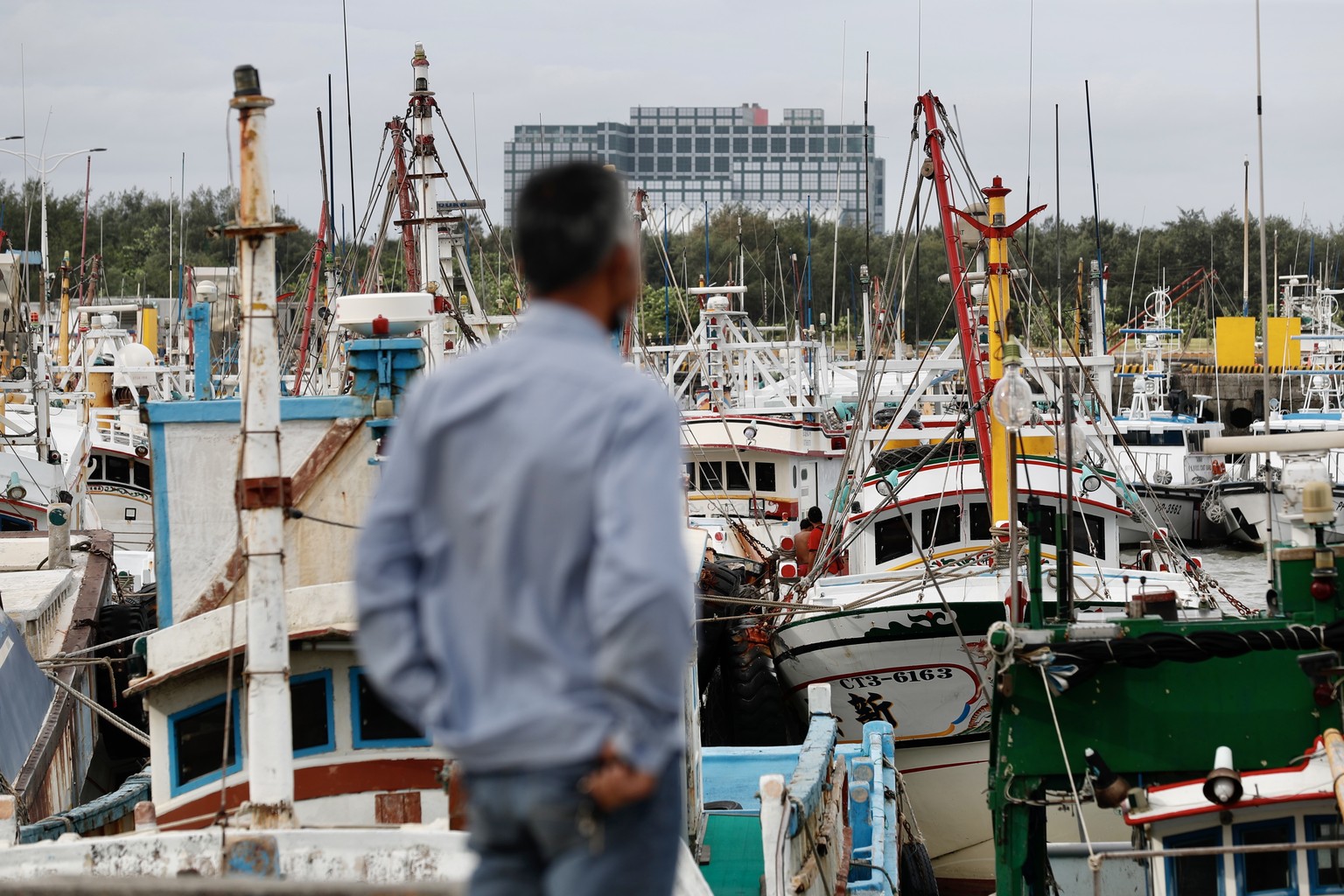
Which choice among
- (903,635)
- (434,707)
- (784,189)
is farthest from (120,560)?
(784,189)

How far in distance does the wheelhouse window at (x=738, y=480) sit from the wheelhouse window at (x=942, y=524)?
827cm

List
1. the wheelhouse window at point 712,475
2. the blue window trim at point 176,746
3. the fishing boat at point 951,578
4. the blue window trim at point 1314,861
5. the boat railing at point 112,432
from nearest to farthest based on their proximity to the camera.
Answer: the blue window trim at point 176,746 < the blue window trim at point 1314,861 < the fishing boat at point 951,578 < the wheelhouse window at point 712,475 < the boat railing at point 112,432

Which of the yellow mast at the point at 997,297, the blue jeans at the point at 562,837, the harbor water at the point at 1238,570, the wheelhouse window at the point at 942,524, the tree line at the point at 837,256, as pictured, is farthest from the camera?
the tree line at the point at 837,256

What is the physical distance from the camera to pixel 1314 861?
6.95 metres

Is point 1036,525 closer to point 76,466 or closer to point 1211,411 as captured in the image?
point 76,466

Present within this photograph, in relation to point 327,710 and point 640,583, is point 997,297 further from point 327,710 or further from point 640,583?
point 640,583

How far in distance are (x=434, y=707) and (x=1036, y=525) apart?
5604mm

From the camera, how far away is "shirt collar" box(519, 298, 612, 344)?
2.46 meters

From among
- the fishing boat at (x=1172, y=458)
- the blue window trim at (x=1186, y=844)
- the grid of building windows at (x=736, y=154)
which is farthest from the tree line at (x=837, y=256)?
the grid of building windows at (x=736, y=154)

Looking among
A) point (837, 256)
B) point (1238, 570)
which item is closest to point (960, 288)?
point (1238, 570)

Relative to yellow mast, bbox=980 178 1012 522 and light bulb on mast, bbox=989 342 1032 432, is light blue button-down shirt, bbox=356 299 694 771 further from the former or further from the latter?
yellow mast, bbox=980 178 1012 522

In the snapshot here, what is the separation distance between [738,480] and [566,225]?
2219cm

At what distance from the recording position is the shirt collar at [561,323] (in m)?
2.46

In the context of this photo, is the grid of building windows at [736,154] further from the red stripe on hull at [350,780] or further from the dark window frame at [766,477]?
the red stripe on hull at [350,780]
